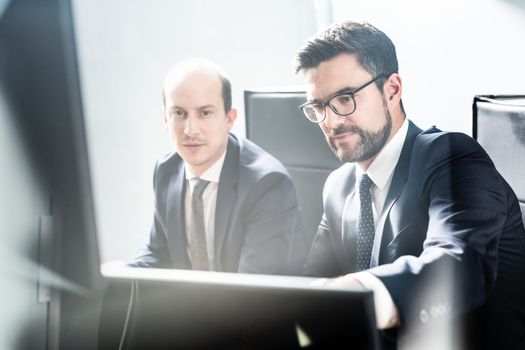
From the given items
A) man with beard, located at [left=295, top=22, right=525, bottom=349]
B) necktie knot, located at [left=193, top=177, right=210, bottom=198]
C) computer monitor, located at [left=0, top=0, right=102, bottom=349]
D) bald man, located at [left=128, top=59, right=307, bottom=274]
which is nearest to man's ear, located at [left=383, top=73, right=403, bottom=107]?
man with beard, located at [left=295, top=22, right=525, bottom=349]

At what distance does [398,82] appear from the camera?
824mm

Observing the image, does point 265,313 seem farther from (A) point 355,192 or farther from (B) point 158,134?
(B) point 158,134

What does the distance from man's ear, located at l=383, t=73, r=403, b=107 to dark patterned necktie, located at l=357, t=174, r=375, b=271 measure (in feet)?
0.36

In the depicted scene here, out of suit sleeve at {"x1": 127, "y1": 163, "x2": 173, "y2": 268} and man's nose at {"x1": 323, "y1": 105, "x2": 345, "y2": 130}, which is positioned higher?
man's nose at {"x1": 323, "y1": 105, "x2": 345, "y2": 130}

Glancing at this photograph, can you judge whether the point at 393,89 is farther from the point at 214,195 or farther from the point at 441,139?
the point at 214,195

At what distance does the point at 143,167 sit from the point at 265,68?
265mm

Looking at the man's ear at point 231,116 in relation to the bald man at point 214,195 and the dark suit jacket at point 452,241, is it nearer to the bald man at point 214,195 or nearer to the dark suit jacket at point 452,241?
the bald man at point 214,195

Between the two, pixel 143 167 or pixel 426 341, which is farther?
pixel 143 167

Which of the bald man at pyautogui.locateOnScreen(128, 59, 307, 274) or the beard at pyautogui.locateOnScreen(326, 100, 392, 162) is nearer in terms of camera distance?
the beard at pyautogui.locateOnScreen(326, 100, 392, 162)

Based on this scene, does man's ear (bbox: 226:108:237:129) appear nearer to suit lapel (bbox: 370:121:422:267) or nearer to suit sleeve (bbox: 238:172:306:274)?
suit sleeve (bbox: 238:172:306:274)

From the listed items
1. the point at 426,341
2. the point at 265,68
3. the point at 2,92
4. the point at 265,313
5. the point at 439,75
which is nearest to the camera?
the point at 265,313

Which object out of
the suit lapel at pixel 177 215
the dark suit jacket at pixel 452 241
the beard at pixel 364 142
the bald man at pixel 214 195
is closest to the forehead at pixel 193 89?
the bald man at pixel 214 195

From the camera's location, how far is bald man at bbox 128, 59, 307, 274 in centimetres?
95

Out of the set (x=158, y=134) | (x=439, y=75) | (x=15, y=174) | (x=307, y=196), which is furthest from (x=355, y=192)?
(x=15, y=174)
